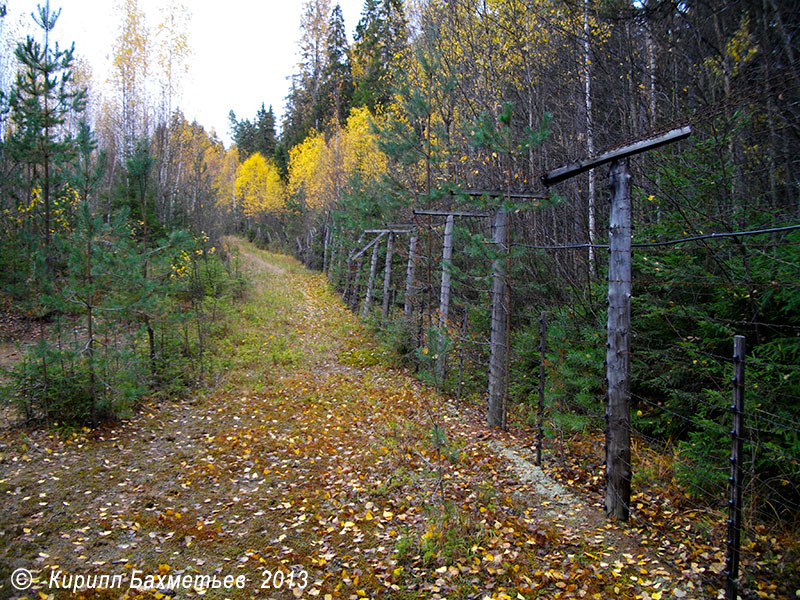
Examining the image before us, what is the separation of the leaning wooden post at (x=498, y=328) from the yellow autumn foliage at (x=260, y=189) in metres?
33.3

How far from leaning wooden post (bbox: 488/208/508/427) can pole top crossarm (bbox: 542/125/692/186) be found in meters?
1.73

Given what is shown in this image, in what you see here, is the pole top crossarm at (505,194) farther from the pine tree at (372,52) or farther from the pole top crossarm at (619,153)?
the pine tree at (372,52)

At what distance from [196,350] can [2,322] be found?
6.61 meters

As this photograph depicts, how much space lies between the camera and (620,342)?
478 cm

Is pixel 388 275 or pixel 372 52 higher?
pixel 372 52

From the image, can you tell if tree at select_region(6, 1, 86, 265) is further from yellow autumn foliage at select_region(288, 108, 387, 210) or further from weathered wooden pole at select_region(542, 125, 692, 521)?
yellow autumn foliage at select_region(288, 108, 387, 210)

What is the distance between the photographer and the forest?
4824 millimetres

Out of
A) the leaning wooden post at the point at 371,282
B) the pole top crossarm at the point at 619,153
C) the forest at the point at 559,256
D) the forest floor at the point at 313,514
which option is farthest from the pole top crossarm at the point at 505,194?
the leaning wooden post at the point at 371,282

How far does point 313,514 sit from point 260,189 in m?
38.5

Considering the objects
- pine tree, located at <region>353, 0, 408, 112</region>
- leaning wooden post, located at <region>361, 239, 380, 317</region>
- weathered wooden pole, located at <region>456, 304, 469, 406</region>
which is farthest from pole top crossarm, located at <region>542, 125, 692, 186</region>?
pine tree, located at <region>353, 0, 408, 112</region>

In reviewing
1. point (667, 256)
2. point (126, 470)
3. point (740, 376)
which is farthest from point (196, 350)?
point (740, 376)

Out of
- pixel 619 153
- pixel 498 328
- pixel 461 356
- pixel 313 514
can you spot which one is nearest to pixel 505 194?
pixel 498 328

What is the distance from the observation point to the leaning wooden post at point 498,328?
737 cm

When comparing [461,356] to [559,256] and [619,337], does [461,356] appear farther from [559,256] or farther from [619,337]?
[619,337]
